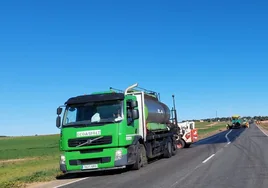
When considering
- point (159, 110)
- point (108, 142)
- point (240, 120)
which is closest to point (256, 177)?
point (108, 142)

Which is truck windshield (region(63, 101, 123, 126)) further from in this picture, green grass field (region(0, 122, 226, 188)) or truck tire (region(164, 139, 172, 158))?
truck tire (region(164, 139, 172, 158))

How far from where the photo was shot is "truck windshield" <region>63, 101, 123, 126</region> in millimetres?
14273

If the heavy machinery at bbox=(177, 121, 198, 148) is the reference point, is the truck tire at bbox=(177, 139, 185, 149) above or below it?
below

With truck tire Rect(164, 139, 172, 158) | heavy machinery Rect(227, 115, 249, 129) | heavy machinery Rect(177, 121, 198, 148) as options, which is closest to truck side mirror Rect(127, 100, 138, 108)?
truck tire Rect(164, 139, 172, 158)

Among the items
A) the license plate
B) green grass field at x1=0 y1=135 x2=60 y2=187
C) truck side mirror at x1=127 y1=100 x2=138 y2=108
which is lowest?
green grass field at x1=0 y1=135 x2=60 y2=187

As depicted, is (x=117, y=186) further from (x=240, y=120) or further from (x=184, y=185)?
(x=240, y=120)

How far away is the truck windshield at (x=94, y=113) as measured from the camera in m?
14.3

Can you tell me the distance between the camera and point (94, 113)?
14570 mm

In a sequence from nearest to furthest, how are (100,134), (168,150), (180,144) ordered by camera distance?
(100,134), (168,150), (180,144)

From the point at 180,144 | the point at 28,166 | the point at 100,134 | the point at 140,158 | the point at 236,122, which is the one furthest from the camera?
the point at 236,122

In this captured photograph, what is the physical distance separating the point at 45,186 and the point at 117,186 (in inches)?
109

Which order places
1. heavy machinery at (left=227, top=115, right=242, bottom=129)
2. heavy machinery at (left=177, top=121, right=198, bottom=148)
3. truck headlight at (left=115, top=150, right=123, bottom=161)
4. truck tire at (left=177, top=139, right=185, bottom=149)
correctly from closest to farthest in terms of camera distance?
truck headlight at (left=115, top=150, right=123, bottom=161), heavy machinery at (left=177, top=121, right=198, bottom=148), truck tire at (left=177, top=139, right=185, bottom=149), heavy machinery at (left=227, top=115, right=242, bottom=129)

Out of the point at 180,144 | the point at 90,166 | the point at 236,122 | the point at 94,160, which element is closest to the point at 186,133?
the point at 180,144

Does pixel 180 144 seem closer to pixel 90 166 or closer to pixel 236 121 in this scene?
pixel 90 166
